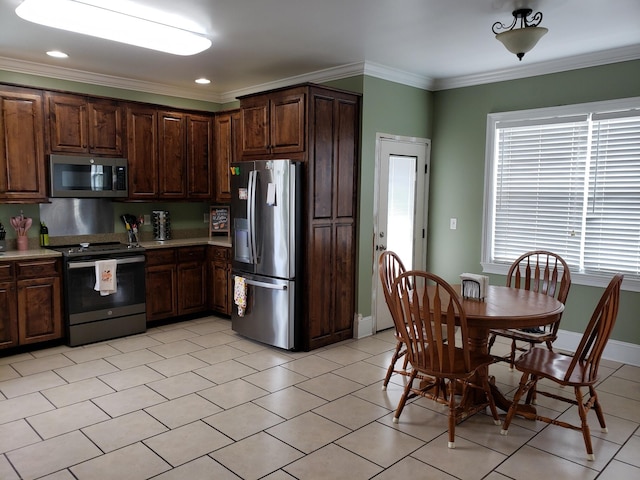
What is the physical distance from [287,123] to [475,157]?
6.76ft

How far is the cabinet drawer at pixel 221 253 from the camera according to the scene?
5.33 m

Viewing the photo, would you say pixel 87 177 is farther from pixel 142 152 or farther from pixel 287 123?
pixel 287 123

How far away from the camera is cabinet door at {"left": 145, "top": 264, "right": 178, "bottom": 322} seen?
5.10 m

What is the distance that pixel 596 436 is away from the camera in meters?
2.96

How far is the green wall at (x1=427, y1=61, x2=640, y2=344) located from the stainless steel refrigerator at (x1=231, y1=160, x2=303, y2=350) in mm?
1873

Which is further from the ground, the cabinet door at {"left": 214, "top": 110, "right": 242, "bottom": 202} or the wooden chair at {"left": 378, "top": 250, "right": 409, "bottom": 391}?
the cabinet door at {"left": 214, "top": 110, "right": 242, "bottom": 202}

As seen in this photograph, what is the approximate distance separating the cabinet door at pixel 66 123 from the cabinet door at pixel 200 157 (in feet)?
3.78

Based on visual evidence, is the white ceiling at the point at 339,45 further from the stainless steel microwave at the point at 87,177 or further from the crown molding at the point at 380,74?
the stainless steel microwave at the point at 87,177

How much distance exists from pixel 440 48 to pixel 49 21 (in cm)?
297

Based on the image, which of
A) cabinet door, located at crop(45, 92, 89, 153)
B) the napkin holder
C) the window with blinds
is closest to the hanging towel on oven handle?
cabinet door, located at crop(45, 92, 89, 153)

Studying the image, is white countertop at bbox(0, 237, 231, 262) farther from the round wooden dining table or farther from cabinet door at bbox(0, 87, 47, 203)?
the round wooden dining table

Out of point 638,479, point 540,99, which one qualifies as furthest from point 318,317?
point 540,99

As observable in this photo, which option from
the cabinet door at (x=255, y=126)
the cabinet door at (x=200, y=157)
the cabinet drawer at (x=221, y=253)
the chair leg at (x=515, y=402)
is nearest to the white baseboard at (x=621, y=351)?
the chair leg at (x=515, y=402)

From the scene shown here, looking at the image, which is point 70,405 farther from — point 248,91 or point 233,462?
point 248,91
